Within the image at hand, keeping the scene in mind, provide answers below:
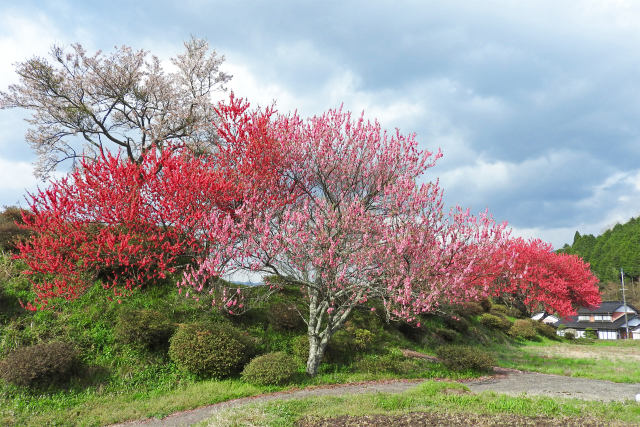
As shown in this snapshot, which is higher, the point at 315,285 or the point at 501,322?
the point at 315,285

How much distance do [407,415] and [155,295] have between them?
41.3 ft

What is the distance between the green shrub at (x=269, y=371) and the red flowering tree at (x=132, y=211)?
430 centimetres

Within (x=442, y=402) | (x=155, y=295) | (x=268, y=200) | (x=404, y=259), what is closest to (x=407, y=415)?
(x=442, y=402)

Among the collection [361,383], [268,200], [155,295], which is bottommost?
[361,383]

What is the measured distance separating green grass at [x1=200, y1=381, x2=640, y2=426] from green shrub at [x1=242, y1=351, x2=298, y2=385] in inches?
96.9

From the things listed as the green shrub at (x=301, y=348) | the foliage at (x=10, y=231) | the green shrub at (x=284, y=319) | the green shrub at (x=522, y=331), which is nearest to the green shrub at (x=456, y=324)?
the green shrub at (x=522, y=331)

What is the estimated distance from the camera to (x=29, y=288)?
16375mm

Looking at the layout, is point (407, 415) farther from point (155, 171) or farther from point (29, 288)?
point (29, 288)

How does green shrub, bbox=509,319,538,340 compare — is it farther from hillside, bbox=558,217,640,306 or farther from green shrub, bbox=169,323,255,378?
hillside, bbox=558,217,640,306

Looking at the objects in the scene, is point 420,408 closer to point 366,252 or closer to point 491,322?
point 366,252

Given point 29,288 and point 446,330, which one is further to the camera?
point 446,330

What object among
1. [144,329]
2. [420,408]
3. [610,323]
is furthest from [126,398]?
[610,323]

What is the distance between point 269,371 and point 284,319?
176 inches

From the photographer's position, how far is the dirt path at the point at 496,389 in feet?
33.0
